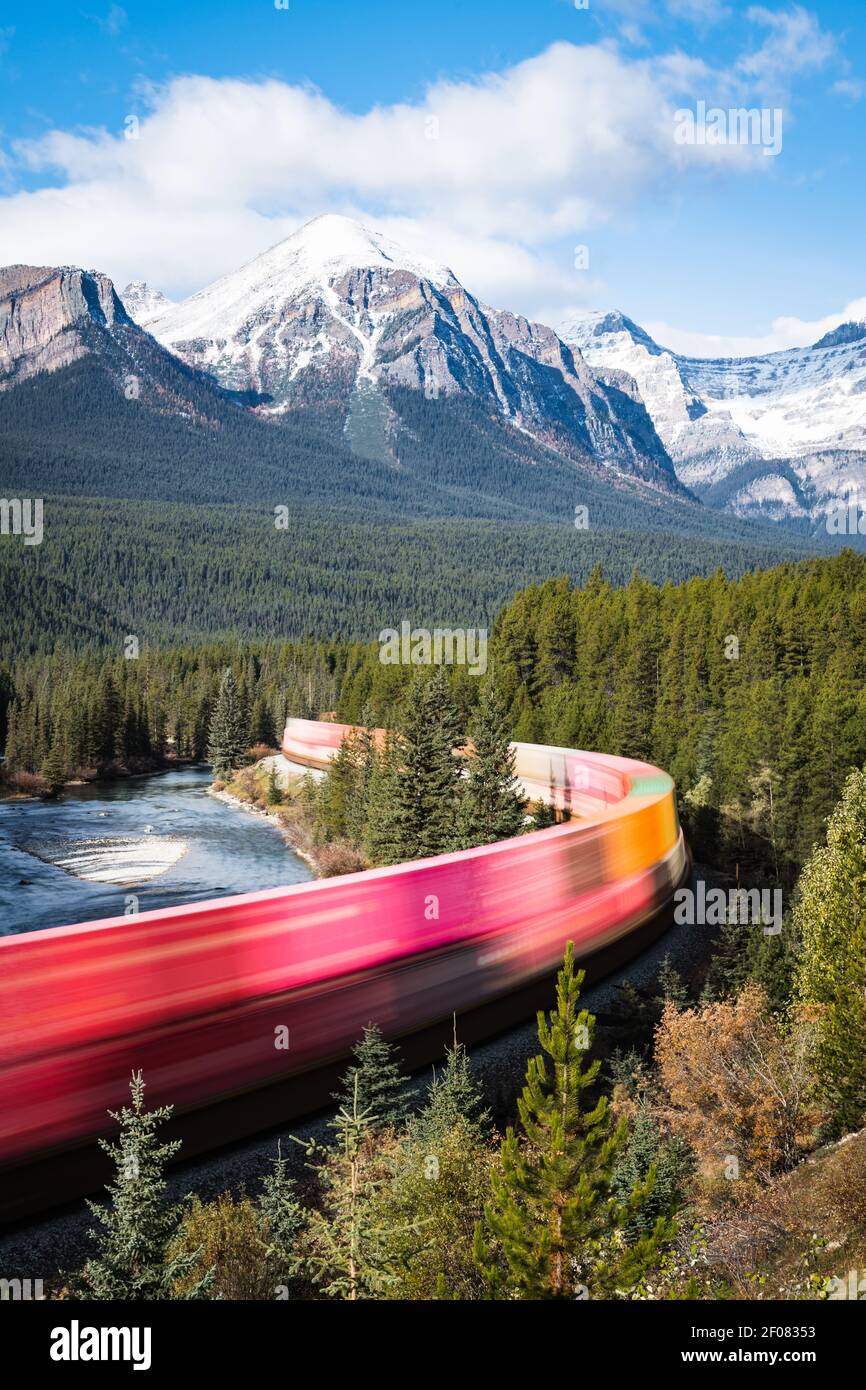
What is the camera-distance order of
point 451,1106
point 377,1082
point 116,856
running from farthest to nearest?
1. point 116,856
2. point 451,1106
3. point 377,1082

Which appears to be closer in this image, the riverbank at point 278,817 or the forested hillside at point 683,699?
the forested hillside at point 683,699

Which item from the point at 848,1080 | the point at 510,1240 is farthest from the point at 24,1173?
the point at 848,1080

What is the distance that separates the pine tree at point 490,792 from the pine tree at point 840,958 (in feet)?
35.4

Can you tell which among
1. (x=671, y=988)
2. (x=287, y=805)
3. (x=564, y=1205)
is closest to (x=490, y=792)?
(x=671, y=988)

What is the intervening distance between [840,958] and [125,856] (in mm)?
34524

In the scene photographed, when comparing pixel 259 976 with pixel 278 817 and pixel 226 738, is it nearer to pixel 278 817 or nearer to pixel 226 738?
pixel 278 817

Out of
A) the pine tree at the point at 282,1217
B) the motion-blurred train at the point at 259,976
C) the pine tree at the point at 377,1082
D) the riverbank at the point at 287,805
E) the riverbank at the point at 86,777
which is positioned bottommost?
the riverbank at the point at 86,777

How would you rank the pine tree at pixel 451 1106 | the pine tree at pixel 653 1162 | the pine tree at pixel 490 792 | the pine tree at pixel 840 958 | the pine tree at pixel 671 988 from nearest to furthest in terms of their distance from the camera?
1. the pine tree at pixel 451 1106
2. the pine tree at pixel 653 1162
3. the pine tree at pixel 840 958
4. the pine tree at pixel 671 988
5. the pine tree at pixel 490 792

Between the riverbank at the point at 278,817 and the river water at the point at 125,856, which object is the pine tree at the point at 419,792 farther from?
the riverbank at the point at 278,817

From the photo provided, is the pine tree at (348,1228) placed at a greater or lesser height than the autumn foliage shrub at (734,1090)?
greater

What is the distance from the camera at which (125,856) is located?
4650 cm

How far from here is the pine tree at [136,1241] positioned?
1009 centimetres

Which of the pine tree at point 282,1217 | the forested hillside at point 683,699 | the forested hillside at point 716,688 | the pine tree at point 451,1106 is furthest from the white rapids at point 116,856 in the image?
the pine tree at point 282,1217

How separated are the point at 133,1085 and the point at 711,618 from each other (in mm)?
66342
